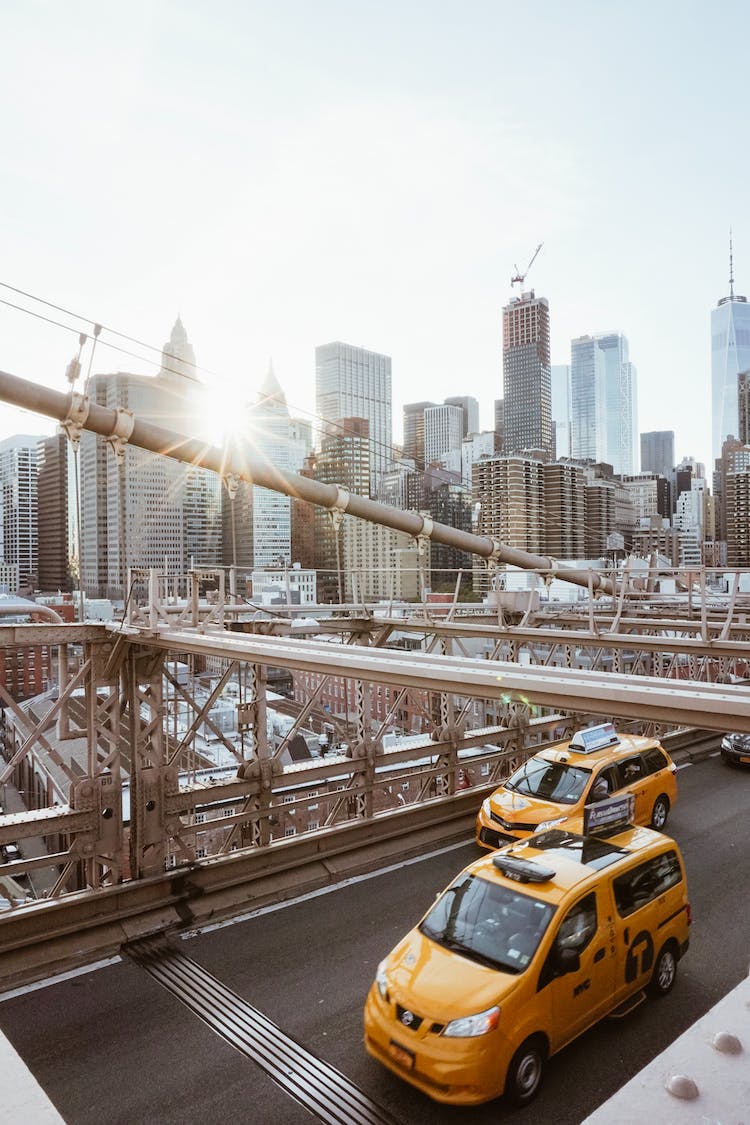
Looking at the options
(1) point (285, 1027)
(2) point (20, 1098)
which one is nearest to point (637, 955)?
(1) point (285, 1027)

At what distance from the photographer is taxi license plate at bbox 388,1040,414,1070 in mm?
5820

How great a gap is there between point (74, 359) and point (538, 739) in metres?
12.5

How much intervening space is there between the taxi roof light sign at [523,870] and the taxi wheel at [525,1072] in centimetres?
132

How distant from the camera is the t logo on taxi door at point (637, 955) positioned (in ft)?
23.0

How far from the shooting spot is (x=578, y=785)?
11688 millimetres

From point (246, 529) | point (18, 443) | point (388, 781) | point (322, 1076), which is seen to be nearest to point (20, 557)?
point (18, 443)

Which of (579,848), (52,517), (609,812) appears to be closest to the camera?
(579,848)

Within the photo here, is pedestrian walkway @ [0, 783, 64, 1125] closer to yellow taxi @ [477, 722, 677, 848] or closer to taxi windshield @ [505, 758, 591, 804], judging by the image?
yellow taxi @ [477, 722, 677, 848]

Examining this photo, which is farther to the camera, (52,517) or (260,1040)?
(52,517)

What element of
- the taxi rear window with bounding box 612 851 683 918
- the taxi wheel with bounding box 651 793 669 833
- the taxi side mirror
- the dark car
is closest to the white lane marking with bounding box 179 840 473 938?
the taxi wheel with bounding box 651 793 669 833

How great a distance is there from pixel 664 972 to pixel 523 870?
2.07 meters

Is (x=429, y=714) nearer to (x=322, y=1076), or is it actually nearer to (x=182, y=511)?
(x=322, y=1076)

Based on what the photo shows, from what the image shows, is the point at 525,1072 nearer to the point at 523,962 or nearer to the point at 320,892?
the point at 523,962

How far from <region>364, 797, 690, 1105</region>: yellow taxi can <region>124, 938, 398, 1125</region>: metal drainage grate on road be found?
17.9 inches
